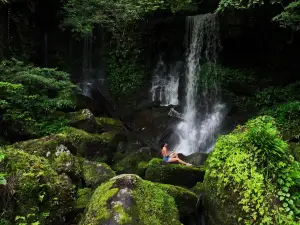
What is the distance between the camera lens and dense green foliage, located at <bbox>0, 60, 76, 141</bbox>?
393 inches

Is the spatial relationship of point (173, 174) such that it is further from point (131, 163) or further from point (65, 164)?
point (65, 164)

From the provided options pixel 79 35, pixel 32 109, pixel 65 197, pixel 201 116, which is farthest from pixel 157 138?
pixel 65 197

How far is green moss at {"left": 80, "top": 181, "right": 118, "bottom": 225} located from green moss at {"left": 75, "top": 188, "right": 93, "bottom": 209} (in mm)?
925

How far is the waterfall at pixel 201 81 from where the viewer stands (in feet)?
51.4

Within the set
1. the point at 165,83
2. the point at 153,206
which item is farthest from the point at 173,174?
the point at 165,83

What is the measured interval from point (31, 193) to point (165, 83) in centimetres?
1425

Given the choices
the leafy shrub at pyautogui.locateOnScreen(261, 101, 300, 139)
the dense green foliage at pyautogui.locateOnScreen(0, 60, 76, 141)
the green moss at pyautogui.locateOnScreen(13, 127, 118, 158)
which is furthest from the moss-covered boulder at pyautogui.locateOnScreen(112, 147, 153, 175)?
the leafy shrub at pyautogui.locateOnScreen(261, 101, 300, 139)

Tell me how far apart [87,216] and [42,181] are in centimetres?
94

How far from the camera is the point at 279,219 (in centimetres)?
457

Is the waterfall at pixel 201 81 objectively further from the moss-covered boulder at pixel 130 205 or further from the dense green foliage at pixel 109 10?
the moss-covered boulder at pixel 130 205

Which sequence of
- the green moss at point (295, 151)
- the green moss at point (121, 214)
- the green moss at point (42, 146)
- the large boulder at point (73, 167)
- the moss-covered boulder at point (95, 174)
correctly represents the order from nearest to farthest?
the green moss at point (121, 214) < the large boulder at point (73, 167) < the green moss at point (42, 146) < the moss-covered boulder at point (95, 174) < the green moss at point (295, 151)

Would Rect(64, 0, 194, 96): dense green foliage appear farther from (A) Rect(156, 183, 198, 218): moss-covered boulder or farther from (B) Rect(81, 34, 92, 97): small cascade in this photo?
(A) Rect(156, 183, 198, 218): moss-covered boulder

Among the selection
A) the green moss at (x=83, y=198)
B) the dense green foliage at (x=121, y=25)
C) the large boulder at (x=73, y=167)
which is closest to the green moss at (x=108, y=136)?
the large boulder at (x=73, y=167)

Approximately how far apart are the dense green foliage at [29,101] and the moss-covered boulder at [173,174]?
4.35 meters
